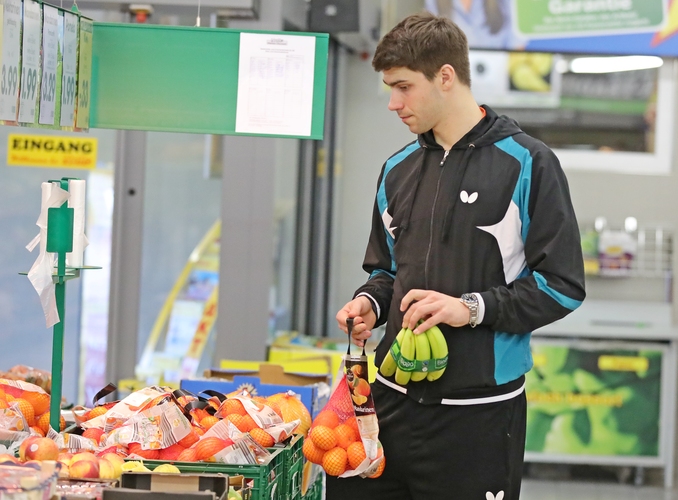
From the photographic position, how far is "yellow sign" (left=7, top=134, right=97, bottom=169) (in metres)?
5.30

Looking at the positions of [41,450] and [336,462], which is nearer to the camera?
[41,450]

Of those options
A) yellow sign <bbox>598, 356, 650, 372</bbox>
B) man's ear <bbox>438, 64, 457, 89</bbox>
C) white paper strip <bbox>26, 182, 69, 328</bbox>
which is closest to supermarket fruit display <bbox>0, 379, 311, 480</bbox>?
white paper strip <bbox>26, 182, 69, 328</bbox>

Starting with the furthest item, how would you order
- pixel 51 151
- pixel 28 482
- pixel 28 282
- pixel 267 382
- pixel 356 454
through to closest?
1. pixel 51 151
2. pixel 28 282
3. pixel 267 382
4. pixel 356 454
5. pixel 28 482

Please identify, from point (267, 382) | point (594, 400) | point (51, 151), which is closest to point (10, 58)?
point (267, 382)

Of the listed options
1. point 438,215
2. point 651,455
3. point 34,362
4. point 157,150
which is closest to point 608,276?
point 651,455

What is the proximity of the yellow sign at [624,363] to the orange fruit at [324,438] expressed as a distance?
3.99 metres

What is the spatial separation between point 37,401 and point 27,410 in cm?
10

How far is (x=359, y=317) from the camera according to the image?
8.69 ft

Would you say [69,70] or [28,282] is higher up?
[69,70]

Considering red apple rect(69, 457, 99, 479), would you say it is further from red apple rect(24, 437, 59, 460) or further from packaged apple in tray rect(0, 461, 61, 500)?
packaged apple in tray rect(0, 461, 61, 500)

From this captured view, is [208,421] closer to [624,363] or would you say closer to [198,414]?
[198,414]

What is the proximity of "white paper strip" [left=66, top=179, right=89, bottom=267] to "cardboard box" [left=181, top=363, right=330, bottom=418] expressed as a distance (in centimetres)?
94

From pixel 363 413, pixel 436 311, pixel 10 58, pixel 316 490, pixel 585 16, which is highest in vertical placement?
pixel 585 16

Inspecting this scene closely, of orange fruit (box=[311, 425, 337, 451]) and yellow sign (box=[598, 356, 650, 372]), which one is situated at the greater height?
orange fruit (box=[311, 425, 337, 451])
